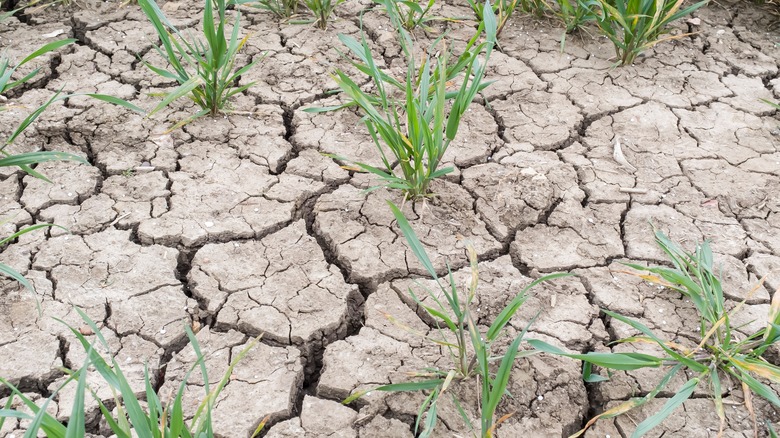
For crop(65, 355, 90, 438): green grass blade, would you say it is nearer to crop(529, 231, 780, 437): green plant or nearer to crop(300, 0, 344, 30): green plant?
crop(529, 231, 780, 437): green plant

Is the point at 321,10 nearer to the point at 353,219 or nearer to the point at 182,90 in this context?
the point at 182,90

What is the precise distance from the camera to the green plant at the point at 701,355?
1880 millimetres

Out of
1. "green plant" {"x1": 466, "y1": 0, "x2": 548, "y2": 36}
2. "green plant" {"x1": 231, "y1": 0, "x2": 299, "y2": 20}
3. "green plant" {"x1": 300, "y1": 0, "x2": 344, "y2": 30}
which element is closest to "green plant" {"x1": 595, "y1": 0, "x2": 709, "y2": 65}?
"green plant" {"x1": 466, "y1": 0, "x2": 548, "y2": 36}

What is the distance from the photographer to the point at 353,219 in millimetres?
2578

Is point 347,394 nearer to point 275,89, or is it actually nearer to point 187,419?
point 187,419

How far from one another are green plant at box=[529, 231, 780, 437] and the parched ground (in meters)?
0.06

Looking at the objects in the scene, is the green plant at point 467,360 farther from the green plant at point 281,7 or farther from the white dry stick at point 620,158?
the green plant at point 281,7

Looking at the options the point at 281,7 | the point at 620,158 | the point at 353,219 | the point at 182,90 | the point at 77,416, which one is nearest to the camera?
the point at 77,416

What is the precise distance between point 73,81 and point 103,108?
27 cm

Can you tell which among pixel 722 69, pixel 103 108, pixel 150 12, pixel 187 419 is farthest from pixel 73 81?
pixel 722 69

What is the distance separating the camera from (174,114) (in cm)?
302

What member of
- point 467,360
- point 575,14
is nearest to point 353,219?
point 467,360

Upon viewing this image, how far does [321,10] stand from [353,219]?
1.35 meters

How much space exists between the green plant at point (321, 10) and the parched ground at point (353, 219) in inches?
2.0
